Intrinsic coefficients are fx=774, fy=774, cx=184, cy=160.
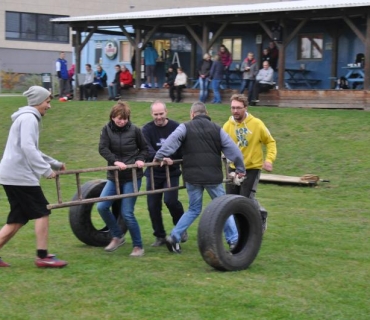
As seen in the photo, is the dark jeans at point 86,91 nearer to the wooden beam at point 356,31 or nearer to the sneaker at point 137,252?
the wooden beam at point 356,31

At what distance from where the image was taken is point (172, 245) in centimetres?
836

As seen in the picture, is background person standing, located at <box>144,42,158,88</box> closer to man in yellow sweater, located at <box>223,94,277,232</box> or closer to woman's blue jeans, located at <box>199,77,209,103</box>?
woman's blue jeans, located at <box>199,77,209,103</box>

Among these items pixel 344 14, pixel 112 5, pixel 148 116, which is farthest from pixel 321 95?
pixel 112 5

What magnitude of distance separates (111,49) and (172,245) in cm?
2549

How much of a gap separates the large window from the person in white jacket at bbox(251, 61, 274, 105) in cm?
2739

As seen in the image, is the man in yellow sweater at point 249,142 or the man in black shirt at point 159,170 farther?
the man in yellow sweater at point 249,142

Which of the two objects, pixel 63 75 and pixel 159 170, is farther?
pixel 63 75

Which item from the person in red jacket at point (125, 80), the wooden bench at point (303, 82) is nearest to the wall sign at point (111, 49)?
the person in red jacket at point (125, 80)

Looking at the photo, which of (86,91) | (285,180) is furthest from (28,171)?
(86,91)

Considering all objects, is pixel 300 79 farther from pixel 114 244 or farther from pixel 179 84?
pixel 114 244

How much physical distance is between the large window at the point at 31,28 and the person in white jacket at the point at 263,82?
2739 cm

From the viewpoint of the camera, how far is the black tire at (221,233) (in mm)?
7367

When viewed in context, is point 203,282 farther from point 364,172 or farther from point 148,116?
point 148,116

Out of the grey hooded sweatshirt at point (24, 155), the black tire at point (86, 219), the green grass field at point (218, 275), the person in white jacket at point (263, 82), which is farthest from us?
the person in white jacket at point (263, 82)
